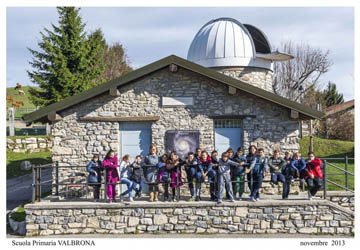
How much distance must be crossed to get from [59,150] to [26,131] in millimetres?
15828

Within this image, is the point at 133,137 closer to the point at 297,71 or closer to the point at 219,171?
the point at 219,171

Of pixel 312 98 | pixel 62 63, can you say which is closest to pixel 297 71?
pixel 312 98

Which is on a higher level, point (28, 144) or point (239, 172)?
point (28, 144)

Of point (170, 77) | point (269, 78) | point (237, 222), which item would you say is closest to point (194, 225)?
point (237, 222)

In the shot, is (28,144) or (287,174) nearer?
(287,174)

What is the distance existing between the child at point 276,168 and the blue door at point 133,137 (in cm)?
397

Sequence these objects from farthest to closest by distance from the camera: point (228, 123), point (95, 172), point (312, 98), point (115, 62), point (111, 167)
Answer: point (115, 62)
point (312, 98)
point (228, 123)
point (95, 172)
point (111, 167)

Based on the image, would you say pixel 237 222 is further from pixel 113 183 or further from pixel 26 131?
pixel 26 131

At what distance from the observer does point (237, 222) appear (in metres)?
9.95

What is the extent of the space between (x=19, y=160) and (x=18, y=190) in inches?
222

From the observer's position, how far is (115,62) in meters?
37.4

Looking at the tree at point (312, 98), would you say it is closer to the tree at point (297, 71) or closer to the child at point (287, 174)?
the tree at point (297, 71)

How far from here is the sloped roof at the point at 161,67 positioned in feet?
36.3

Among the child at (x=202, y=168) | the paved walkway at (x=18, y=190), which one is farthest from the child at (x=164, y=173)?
the paved walkway at (x=18, y=190)
